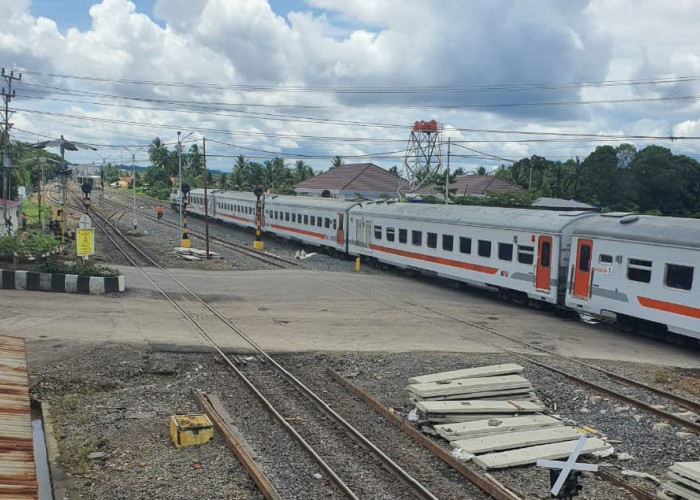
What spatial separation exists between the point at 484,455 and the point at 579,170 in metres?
52.2

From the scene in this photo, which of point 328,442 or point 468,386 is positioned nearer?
point 328,442

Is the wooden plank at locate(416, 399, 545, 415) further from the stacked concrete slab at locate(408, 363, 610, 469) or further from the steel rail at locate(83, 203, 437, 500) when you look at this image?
the steel rail at locate(83, 203, 437, 500)

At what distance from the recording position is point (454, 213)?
23344mm

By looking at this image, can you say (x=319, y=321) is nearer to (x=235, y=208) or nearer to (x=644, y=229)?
(x=644, y=229)

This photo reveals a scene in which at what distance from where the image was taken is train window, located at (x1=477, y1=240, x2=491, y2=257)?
21.1 metres

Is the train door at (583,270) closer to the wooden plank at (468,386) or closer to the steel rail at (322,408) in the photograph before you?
the wooden plank at (468,386)

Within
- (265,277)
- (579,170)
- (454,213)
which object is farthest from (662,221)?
(579,170)

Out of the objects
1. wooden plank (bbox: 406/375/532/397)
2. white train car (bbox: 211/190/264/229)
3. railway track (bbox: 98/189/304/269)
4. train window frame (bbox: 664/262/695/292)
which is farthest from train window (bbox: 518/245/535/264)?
white train car (bbox: 211/190/264/229)

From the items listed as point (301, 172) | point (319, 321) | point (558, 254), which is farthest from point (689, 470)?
point (301, 172)

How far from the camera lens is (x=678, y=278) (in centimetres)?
1469

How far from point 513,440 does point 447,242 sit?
14.7 meters

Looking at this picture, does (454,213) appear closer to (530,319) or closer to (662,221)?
(530,319)

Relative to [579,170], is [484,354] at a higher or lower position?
lower

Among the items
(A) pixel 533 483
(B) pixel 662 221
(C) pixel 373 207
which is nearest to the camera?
(A) pixel 533 483
